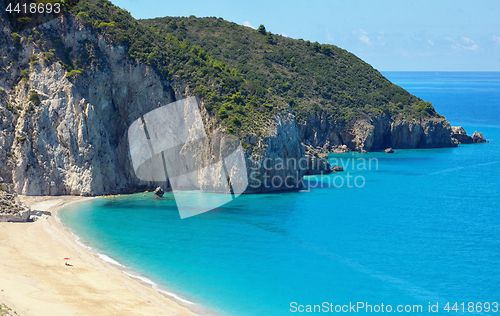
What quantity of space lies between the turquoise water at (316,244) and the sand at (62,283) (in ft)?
7.77

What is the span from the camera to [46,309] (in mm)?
32125

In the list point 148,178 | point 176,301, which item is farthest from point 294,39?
point 176,301

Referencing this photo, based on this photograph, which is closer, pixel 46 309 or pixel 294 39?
pixel 46 309

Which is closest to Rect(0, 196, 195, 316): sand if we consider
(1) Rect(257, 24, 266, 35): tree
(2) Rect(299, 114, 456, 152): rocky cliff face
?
(2) Rect(299, 114, 456, 152): rocky cliff face

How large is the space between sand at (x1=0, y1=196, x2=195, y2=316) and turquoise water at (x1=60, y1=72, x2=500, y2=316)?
2.37 meters

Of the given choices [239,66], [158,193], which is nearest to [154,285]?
[158,193]

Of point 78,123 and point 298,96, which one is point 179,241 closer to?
point 78,123

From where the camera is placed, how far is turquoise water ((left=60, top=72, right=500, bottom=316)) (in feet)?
125

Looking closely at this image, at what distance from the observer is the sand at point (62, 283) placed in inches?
1298

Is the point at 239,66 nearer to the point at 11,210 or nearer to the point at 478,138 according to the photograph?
the point at 478,138

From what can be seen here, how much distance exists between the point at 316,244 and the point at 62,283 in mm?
24082

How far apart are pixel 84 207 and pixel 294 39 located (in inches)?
3758

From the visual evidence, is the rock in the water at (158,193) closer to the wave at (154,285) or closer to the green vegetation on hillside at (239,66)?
the green vegetation on hillside at (239,66)

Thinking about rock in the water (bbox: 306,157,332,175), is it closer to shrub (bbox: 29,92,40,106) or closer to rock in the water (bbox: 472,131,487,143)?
shrub (bbox: 29,92,40,106)
